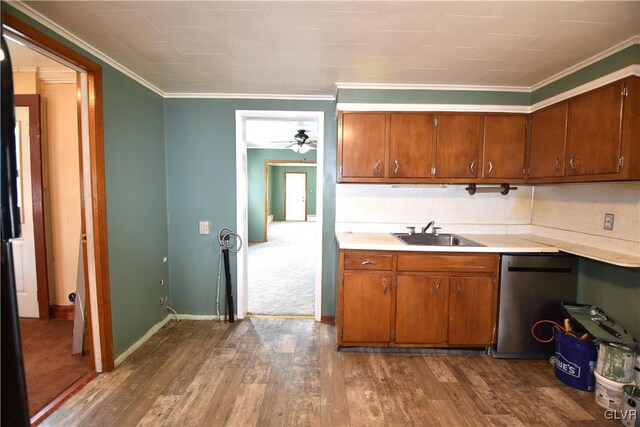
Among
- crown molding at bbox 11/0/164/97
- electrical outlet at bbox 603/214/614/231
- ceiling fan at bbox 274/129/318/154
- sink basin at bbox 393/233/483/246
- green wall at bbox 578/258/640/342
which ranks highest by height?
crown molding at bbox 11/0/164/97

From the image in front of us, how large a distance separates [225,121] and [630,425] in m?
3.86

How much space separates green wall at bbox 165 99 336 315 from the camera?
125 inches

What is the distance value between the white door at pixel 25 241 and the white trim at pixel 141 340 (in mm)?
1314

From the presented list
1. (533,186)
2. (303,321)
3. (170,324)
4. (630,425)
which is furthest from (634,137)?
(170,324)

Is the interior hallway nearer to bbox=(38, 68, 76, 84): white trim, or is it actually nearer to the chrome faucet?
bbox=(38, 68, 76, 84): white trim

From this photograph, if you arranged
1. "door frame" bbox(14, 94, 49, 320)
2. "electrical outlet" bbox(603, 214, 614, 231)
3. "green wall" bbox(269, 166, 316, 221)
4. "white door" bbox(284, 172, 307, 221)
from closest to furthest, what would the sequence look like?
1. "electrical outlet" bbox(603, 214, 614, 231)
2. "door frame" bbox(14, 94, 49, 320)
3. "green wall" bbox(269, 166, 316, 221)
4. "white door" bbox(284, 172, 307, 221)

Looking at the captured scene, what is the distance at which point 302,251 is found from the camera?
270 inches

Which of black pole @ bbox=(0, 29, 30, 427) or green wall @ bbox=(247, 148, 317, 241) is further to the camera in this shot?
green wall @ bbox=(247, 148, 317, 241)

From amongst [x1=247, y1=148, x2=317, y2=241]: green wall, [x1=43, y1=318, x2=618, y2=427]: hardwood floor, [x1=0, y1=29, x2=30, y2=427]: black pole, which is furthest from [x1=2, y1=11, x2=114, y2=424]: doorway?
[x1=247, y1=148, x2=317, y2=241]: green wall

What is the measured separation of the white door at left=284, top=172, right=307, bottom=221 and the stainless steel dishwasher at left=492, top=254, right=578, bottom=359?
10108 millimetres

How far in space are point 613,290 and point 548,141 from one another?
1.26 m

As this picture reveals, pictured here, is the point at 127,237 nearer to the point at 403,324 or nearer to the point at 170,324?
the point at 170,324

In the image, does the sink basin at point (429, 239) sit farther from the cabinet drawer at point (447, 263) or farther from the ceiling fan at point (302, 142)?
the ceiling fan at point (302, 142)

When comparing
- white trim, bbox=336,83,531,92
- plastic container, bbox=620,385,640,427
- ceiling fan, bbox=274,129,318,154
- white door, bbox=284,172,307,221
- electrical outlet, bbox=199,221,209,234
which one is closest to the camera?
plastic container, bbox=620,385,640,427
